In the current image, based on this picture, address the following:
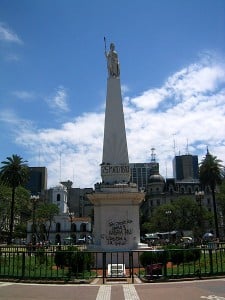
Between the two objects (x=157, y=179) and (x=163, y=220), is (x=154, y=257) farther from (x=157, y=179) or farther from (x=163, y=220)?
(x=157, y=179)

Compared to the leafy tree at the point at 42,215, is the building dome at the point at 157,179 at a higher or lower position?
higher

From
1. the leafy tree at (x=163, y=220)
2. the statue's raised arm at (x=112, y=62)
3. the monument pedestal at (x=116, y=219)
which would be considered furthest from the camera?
the leafy tree at (x=163, y=220)

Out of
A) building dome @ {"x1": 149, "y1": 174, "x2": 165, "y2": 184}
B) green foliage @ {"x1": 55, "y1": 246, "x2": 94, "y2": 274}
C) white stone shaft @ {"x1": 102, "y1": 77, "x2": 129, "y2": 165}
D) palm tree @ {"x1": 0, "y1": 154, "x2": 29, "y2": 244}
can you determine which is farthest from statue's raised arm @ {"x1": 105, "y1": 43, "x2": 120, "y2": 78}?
building dome @ {"x1": 149, "y1": 174, "x2": 165, "y2": 184}

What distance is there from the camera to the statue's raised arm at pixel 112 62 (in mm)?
27016

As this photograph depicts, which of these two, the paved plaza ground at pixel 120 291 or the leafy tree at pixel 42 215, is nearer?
the paved plaza ground at pixel 120 291

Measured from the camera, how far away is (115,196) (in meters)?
22.9

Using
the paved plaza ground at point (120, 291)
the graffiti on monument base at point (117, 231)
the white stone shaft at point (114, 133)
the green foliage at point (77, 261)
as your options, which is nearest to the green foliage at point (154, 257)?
the paved plaza ground at point (120, 291)

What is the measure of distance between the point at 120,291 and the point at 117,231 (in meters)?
10.6

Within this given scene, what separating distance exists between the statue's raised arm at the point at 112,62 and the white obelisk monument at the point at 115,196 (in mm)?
1936

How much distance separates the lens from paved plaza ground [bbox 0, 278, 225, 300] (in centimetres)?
1092

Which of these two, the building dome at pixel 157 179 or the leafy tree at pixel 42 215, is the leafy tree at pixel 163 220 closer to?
the leafy tree at pixel 42 215

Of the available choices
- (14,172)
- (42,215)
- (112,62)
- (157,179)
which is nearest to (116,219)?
(112,62)

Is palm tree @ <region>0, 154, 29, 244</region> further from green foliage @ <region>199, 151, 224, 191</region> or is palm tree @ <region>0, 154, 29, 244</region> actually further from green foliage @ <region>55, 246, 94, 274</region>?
green foliage @ <region>55, 246, 94, 274</region>

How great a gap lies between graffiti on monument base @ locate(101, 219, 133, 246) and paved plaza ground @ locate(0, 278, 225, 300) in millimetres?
8467
